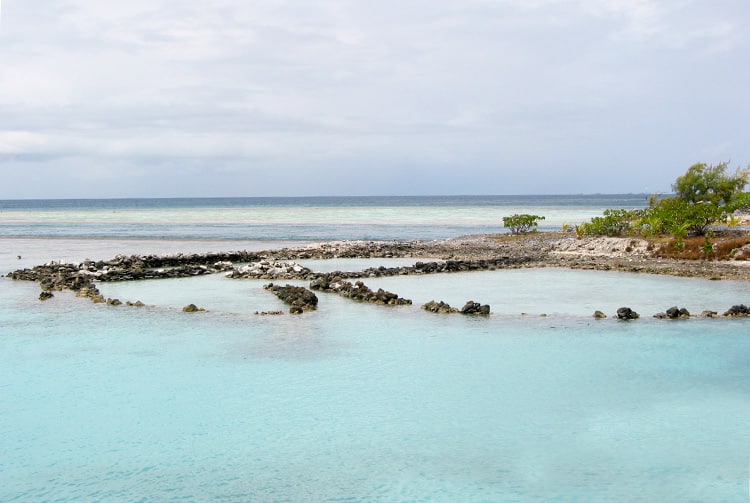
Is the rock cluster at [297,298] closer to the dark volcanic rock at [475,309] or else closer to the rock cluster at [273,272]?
the rock cluster at [273,272]

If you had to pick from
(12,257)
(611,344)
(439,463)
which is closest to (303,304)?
(611,344)

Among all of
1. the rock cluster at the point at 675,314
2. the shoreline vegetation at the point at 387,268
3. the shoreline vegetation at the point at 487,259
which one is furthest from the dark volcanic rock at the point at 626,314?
the shoreline vegetation at the point at 387,268

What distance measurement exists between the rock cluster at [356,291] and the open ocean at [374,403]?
0.61 m

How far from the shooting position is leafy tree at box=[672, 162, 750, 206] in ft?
146

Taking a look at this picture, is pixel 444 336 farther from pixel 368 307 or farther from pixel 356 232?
pixel 356 232

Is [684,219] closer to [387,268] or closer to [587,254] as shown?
[587,254]

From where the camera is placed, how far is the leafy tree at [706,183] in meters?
44.5

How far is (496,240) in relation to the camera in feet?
134

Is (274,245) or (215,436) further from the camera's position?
(274,245)

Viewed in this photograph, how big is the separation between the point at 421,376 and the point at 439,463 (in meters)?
4.12

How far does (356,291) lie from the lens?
21.5 metres

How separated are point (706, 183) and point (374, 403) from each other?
135 ft

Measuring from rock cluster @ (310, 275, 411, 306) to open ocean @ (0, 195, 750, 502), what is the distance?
0.61m


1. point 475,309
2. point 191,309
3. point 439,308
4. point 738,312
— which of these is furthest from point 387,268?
point 738,312
